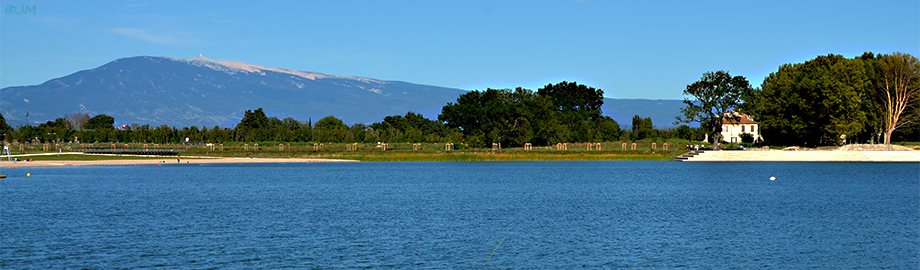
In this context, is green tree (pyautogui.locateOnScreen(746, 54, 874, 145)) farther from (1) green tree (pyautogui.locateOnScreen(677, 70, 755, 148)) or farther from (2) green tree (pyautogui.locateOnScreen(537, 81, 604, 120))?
(2) green tree (pyautogui.locateOnScreen(537, 81, 604, 120))

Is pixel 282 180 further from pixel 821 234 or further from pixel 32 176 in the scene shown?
pixel 821 234

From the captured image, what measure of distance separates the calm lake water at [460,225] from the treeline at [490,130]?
249 feet

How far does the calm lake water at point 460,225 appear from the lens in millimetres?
25219

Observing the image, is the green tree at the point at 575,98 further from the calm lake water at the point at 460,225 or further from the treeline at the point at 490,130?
the calm lake water at the point at 460,225

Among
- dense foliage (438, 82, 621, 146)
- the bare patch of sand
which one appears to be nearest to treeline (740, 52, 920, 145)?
the bare patch of sand

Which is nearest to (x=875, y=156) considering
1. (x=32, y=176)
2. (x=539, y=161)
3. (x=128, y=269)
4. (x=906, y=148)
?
(x=906, y=148)

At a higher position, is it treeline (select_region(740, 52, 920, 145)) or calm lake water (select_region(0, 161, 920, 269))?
treeline (select_region(740, 52, 920, 145))

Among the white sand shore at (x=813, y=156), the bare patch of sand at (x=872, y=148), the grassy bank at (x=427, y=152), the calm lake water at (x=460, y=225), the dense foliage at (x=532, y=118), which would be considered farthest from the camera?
the dense foliage at (x=532, y=118)

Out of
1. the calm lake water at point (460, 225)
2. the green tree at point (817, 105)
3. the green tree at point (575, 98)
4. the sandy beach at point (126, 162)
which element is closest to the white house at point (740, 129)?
the green tree at point (575, 98)

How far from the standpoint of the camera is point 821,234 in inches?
1225

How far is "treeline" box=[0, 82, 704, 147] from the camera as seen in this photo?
454ft

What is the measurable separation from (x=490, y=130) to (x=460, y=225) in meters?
106

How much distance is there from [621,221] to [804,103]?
7590 cm

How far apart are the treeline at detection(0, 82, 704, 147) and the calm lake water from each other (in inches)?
2987
